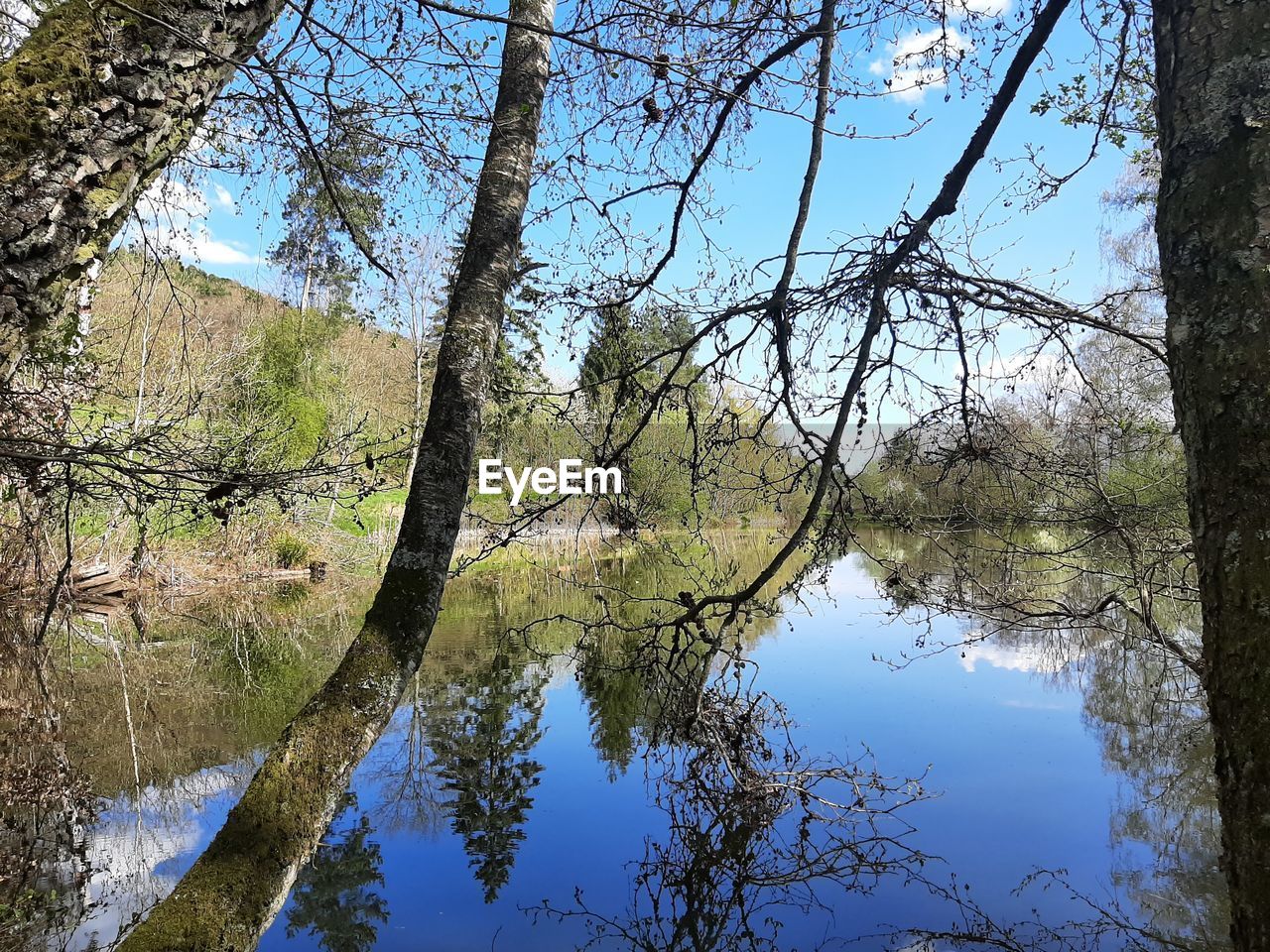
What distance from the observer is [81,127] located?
4.37ft

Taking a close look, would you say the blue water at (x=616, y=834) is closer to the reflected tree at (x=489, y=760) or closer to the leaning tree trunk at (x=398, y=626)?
the reflected tree at (x=489, y=760)

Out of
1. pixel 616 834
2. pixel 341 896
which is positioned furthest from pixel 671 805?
pixel 341 896

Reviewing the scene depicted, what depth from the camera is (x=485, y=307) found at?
2.57 metres

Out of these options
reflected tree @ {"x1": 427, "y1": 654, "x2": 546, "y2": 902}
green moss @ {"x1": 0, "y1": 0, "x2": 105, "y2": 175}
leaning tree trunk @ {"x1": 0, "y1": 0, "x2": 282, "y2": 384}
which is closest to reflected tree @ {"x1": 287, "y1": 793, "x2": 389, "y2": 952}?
reflected tree @ {"x1": 427, "y1": 654, "x2": 546, "y2": 902}

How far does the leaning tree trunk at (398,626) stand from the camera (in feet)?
5.37

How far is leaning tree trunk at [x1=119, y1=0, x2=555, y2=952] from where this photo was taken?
1637 millimetres

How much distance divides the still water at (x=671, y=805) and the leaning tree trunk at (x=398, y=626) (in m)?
0.92

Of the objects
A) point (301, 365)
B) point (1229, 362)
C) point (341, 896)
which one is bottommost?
point (341, 896)

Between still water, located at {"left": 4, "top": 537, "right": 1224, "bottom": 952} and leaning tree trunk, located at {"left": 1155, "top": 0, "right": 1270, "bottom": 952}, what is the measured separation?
145 cm

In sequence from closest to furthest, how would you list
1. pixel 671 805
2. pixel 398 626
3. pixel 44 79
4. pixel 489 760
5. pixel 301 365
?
pixel 44 79, pixel 398 626, pixel 671 805, pixel 489 760, pixel 301 365

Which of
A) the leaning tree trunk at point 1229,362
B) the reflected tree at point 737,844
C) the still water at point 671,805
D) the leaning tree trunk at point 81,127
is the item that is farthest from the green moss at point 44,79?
the reflected tree at point 737,844

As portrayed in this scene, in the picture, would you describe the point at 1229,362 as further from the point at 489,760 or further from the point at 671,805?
the point at 489,760

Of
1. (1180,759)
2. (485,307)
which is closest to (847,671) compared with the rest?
(1180,759)

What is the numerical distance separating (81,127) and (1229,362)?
1.93m
